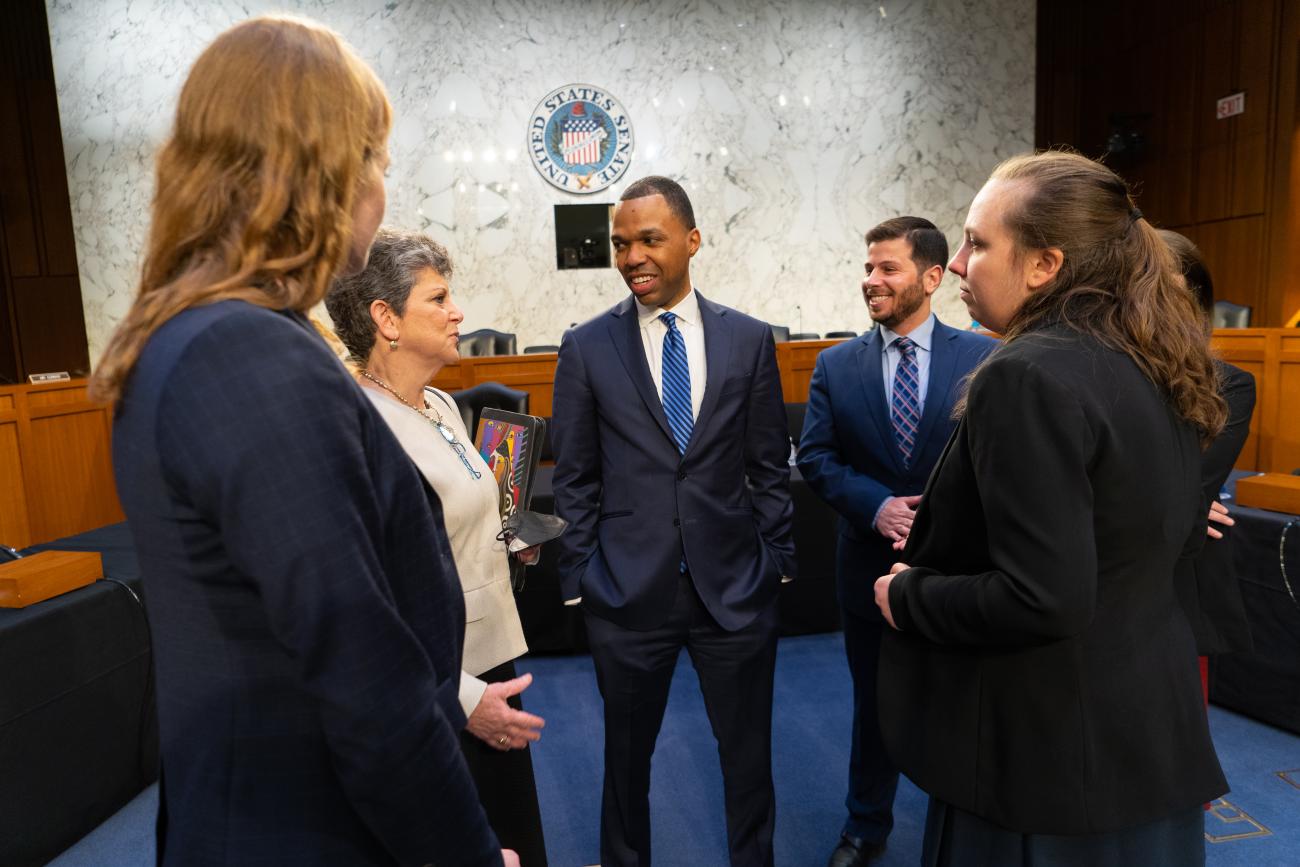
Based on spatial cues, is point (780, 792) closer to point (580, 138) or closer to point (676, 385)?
point (676, 385)

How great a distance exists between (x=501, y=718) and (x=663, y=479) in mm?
779

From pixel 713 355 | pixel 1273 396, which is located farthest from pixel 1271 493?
pixel 1273 396

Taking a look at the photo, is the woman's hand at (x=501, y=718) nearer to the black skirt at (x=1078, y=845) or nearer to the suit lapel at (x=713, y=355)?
the black skirt at (x=1078, y=845)

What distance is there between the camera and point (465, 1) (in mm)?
8406

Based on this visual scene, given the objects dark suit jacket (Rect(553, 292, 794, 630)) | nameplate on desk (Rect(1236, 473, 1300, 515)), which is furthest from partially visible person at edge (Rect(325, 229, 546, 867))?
nameplate on desk (Rect(1236, 473, 1300, 515))

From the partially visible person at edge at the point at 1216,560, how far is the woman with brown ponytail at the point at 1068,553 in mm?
208

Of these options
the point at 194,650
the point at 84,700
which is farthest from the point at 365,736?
the point at 84,700

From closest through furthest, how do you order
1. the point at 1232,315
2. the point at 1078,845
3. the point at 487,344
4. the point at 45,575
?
the point at 1078,845, the point at 45,575, the point at 1232,315, the point at 487,344

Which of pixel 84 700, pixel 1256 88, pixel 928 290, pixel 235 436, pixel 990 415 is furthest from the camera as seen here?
pixel 1256 88

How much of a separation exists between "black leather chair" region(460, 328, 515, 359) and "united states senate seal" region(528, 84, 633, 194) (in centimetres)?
230

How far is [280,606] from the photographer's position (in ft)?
2.36

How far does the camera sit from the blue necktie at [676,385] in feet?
6.75

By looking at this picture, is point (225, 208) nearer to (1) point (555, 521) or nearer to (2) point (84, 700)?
(1) point (555, 521)

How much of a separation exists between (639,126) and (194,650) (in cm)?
866
